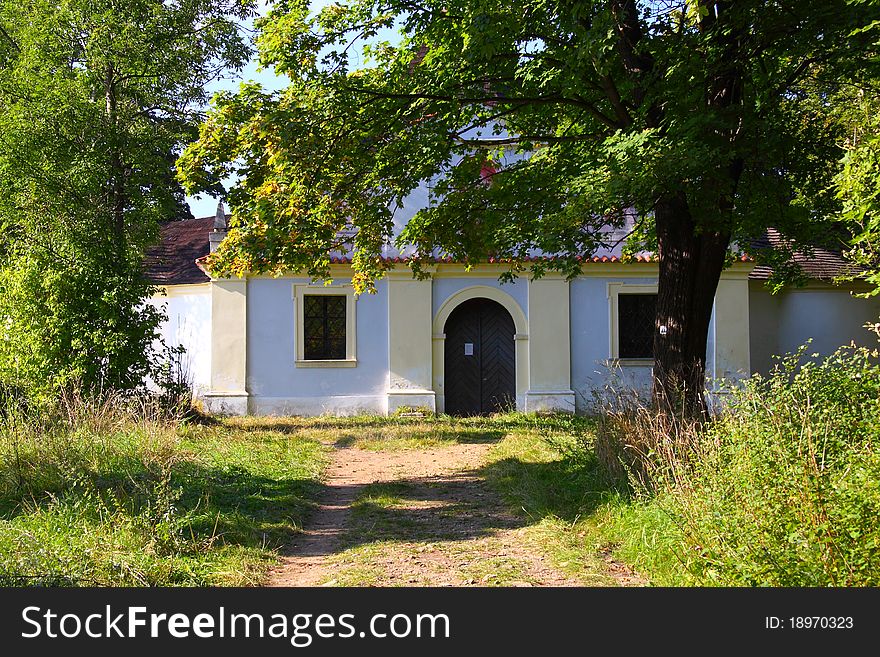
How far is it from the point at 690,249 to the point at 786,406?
174 inches

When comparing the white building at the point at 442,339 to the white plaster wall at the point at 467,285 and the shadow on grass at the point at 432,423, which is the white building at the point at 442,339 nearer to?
the white plaster wall at the point at 467,285

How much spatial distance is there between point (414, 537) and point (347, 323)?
10831mm

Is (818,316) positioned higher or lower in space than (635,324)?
higher

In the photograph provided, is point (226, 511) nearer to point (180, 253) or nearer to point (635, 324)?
point (635, 324)

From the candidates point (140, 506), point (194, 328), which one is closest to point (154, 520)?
point (140, 506)

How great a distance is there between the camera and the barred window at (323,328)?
17.7m

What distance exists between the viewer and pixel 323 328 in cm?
1770

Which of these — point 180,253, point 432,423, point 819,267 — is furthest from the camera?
point 180,253

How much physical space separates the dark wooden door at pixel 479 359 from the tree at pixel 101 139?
6.61 metres

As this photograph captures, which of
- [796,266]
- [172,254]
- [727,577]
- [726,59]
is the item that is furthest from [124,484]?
[172,254]

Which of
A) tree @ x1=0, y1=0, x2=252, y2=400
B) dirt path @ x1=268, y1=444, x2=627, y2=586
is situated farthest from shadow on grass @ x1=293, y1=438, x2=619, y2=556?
tree @ x1=0, y1=0, x2=252, y2=400

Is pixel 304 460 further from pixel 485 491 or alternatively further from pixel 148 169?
pixel 148 169

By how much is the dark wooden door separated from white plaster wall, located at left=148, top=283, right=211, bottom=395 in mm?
5430

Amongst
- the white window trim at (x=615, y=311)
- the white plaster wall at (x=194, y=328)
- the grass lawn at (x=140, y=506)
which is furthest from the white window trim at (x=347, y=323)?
the grass lawn at (x=140, y=506)
